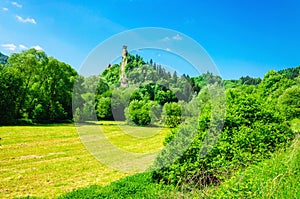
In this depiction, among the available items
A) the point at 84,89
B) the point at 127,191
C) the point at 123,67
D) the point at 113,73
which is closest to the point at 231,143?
the point at 127,191

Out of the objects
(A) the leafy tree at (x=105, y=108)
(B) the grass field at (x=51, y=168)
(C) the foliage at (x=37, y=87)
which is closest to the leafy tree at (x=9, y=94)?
(C) the foliage at (x=37, y=87)

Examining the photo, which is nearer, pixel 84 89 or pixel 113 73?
pixel 113 73

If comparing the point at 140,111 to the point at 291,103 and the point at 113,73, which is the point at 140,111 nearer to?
the point at 113,73

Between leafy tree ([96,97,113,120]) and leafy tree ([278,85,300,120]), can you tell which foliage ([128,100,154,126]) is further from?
leafy tree ([278,85,300,120])

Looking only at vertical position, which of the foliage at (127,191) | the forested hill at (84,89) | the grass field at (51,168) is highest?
the forested hill at (84,89)

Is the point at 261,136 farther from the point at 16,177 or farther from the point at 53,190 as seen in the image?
the point at 16,177

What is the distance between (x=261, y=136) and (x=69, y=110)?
125 feet

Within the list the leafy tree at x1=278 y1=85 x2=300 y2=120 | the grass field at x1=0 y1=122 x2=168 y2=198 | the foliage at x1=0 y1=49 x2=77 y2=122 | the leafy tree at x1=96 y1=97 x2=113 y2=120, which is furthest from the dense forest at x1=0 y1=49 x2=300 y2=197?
the foliage at x1=0 y1=49 x2=77 y2=122

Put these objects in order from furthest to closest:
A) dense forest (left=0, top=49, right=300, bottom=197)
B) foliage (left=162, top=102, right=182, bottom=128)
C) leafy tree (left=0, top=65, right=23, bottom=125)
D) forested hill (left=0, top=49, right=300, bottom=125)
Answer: leafy tree (left=0, top=65, right=23, bottom=125)
forested hill (left=0, top=49, right=300, bottom=125)
foliage (left=162, top=102, right=182, bottom=128)
dense forest (left=0, top=49, right=300, bottom=197)

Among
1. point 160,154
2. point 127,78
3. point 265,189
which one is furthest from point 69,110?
point 265,189

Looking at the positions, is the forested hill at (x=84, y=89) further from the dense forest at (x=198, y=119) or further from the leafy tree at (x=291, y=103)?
the leafy tree at (x=291, y=103)

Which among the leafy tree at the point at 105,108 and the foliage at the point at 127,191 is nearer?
the foliage at the point at 127,191

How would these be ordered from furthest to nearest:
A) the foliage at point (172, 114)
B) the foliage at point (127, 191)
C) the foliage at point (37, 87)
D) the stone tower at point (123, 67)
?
the foliage at point (37, 87)
the foliage at point (172, 114)
the stone tower at point (123, 67)
the foliage at point (127, 191)

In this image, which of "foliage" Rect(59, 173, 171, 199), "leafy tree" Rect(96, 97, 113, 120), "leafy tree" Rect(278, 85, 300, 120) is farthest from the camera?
"leafy tree" Rect(278, 85, 300, 120)
